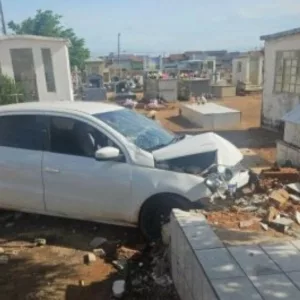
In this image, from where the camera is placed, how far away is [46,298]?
352cm

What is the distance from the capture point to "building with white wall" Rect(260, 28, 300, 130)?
11.9 metres

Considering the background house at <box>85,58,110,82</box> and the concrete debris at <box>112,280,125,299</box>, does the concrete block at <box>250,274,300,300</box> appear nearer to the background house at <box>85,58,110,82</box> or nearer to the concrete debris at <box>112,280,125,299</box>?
the concrete debris at <box>112,280,125,299</box>

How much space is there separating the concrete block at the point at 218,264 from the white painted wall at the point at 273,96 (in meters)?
10.5

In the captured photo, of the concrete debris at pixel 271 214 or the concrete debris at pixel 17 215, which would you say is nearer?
the concrete debris at pixel 271 214

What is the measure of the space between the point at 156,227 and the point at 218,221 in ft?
3.85

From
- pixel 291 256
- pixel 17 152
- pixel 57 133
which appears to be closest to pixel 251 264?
pixel 291 256

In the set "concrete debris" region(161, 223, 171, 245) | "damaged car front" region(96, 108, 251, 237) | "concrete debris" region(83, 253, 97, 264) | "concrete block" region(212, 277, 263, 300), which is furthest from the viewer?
"damaged car front" region(96, 108, 251, 237)

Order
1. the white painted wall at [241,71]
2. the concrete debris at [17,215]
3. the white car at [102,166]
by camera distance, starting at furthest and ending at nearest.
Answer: the white painted wall at [241,71] < the concrete debris at [17,215] < the white car at [102,166]

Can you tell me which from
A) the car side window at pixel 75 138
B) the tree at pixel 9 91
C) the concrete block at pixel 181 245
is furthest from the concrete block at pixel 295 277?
the tree at pixel 9 91

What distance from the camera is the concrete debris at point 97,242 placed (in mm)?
4556

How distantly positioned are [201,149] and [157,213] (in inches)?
36.8

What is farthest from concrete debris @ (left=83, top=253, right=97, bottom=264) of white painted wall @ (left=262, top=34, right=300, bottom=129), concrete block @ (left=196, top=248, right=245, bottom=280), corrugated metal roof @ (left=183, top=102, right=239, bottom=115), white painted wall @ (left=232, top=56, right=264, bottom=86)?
white painted wall @ (left=232, top=56, right=264, bottom=86)

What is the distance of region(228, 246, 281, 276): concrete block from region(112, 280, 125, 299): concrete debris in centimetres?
123

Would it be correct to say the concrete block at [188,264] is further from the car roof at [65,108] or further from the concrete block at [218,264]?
the car roof at [65,108]
